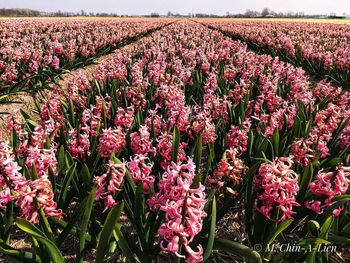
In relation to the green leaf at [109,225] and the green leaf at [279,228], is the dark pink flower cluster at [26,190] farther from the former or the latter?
the green leaf at [279,228]

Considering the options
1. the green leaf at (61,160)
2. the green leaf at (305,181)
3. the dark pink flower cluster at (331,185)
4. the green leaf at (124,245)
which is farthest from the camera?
the green leaf at (61,160)

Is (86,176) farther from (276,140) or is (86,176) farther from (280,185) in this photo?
(276,140)

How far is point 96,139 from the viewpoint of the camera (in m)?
3.54

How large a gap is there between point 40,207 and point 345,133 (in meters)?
3.44

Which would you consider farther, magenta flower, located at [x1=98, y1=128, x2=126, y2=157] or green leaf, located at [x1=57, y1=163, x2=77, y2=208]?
magenta flower, located at [x1=98, y1=128, x2=126, y2=157]

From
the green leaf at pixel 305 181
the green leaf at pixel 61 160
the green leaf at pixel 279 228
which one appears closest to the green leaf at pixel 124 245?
the green leaf at pixel 279 228

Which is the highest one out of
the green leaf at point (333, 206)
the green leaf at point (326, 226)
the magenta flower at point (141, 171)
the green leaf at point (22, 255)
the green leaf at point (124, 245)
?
the magenta flower at point (141, 171)

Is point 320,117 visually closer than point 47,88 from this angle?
Yes

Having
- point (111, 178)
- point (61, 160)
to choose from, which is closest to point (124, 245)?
point (111, 178)

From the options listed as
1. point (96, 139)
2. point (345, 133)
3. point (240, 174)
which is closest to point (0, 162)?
point (96, 139)

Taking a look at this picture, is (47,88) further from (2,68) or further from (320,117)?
(320,117)

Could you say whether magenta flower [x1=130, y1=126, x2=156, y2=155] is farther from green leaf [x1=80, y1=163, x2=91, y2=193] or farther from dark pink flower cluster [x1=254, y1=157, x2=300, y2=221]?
dark pink flower cluster [x1=254, y1=157, x2=300, y2=221]

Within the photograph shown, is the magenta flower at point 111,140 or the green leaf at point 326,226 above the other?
the magenta flower at point 111,140

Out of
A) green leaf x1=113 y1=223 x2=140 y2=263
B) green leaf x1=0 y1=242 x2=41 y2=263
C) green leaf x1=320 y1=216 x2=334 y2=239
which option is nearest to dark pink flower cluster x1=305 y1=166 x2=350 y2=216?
green leaf x1=320 y1=216 x2=334 y2=239
